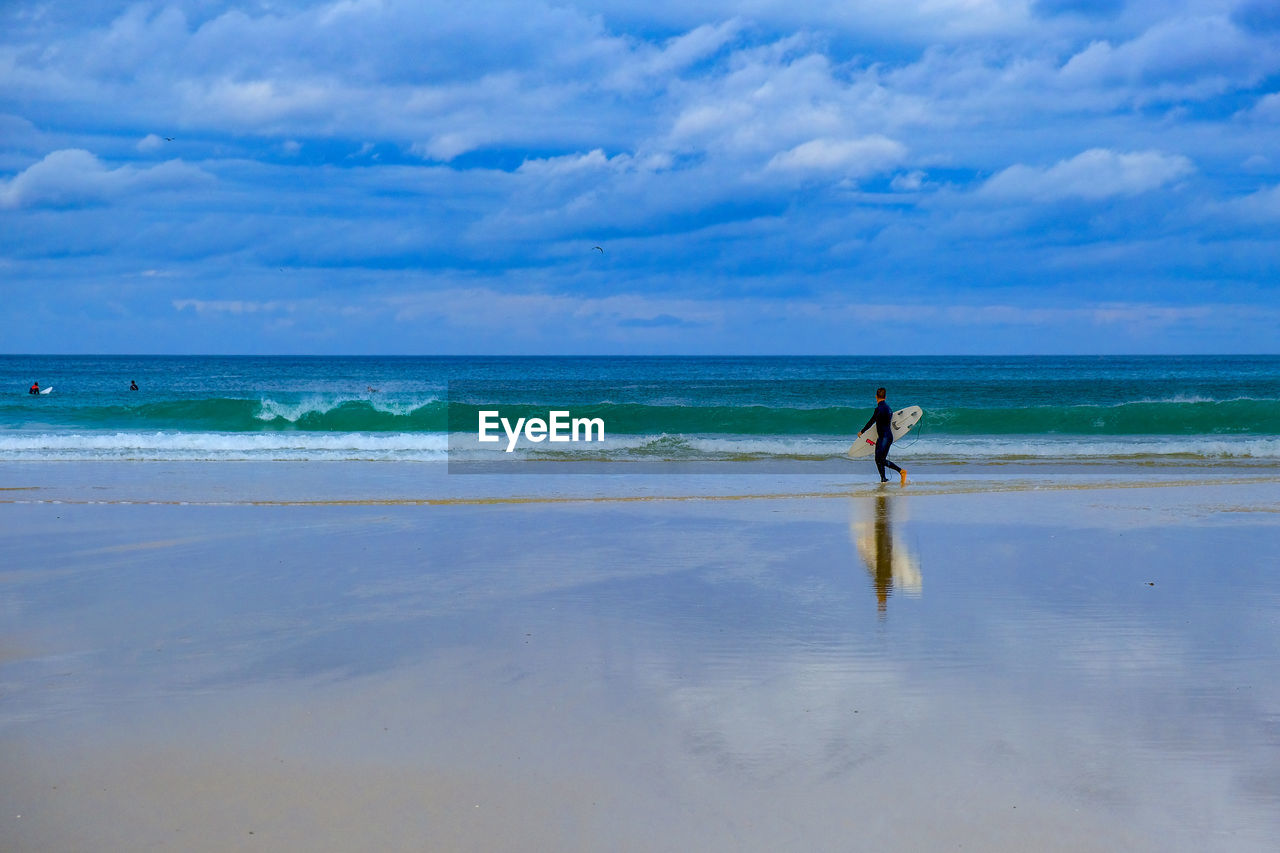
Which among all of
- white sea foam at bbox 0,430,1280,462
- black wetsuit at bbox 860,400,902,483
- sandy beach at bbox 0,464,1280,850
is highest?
black wetsuit at bbox 860,400,902,483

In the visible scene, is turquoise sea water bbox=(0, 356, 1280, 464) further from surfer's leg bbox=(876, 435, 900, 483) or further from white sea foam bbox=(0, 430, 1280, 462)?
surfer's leg bbox=(876, 435, 900, 483)

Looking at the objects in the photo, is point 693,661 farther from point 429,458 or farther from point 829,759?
point 429,458

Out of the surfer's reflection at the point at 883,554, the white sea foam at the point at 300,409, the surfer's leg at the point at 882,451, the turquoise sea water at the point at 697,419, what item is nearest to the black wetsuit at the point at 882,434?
the surfer's leg at the point at 882,451

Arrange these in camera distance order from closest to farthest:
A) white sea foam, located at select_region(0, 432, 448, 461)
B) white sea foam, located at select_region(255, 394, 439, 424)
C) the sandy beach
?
1. the sandy beach
2. white sea foam, located at select_region(0, 432, 448, 461)
3. white sea foam, located at select_region(255, 394, 439, 424)

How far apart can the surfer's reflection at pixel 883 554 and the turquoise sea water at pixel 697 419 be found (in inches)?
390

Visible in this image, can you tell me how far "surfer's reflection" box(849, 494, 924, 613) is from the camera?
8922 millimetres

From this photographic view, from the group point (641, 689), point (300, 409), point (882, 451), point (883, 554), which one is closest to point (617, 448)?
point (882, 451)

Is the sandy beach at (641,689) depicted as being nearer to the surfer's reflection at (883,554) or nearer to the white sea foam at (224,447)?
the surfer's reflection at (883,554)

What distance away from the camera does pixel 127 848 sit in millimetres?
4258

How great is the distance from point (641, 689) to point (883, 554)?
515 centimetres

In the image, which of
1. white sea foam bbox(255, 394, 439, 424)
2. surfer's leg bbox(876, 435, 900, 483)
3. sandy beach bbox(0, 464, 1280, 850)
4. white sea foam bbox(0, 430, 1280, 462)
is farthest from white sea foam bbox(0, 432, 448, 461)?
sandy beach bbox(0, 464, 1280, 850)

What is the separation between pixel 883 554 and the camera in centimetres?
1062

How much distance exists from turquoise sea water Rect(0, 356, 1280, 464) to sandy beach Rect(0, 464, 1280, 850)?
521 inches

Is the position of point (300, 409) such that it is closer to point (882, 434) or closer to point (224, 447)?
point (224, 447)
